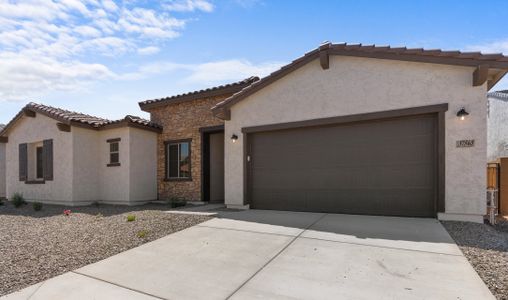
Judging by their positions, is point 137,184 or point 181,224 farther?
point 137,184

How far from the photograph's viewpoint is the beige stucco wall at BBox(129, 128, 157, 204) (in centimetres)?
1167

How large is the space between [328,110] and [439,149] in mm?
2892

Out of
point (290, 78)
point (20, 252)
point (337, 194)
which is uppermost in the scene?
point (290, 78)

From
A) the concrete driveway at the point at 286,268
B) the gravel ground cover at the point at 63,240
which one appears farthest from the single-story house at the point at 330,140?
the gravel ground cover at the point at 63,240

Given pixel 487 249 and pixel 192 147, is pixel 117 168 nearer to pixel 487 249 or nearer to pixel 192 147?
pixel 192 147

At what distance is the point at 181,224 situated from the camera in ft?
22.5

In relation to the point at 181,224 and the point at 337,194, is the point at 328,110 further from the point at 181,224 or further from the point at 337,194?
the point at 181,224

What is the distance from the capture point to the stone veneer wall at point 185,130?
11632mm

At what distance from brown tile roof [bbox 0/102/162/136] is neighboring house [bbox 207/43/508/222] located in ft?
14.0

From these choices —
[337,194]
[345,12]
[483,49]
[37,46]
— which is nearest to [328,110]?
[337,194]

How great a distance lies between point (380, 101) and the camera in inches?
288

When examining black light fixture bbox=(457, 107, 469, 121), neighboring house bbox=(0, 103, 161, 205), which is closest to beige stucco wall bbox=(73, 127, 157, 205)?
neighboring house bbox=(0, 103, 161, 205)

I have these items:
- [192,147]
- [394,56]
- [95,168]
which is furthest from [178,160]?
[394,56]

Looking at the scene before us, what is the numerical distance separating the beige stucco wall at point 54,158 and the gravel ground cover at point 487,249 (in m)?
13.1
